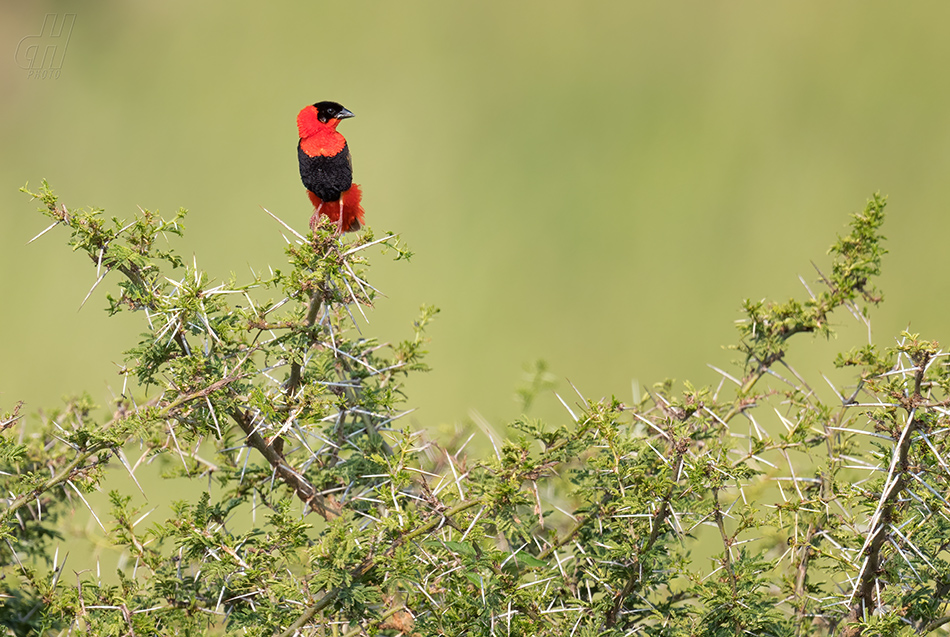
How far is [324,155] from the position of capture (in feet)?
3.59

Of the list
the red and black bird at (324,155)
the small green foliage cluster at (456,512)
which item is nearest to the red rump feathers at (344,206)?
the red and black bird at (324,155)

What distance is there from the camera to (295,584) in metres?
0.72

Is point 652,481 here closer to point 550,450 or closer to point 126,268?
point 550,450

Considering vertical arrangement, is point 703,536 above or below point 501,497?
above

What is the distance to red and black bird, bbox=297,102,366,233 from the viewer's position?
3.59 ft

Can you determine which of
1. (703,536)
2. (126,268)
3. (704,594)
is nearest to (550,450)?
(704,594)

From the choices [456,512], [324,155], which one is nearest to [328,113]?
[324,155]

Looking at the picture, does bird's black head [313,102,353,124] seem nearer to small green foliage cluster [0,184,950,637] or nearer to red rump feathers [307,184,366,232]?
red rump feathers [307,184,366,232]

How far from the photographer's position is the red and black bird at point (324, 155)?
1.09 m

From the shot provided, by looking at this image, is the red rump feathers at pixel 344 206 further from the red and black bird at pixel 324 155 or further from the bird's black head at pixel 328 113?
the bird's black head at pixel 328 113

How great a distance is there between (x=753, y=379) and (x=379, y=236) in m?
0.49

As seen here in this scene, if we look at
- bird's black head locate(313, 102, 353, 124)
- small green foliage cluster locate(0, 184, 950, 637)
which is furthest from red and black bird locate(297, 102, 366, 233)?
small green foliage cluster locate(0, 184, 950, 637)

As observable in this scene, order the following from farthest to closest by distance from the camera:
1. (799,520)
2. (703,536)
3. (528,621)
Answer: (703,536), (799,520), (528,621)

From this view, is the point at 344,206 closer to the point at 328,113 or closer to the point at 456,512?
the point at 328,113
